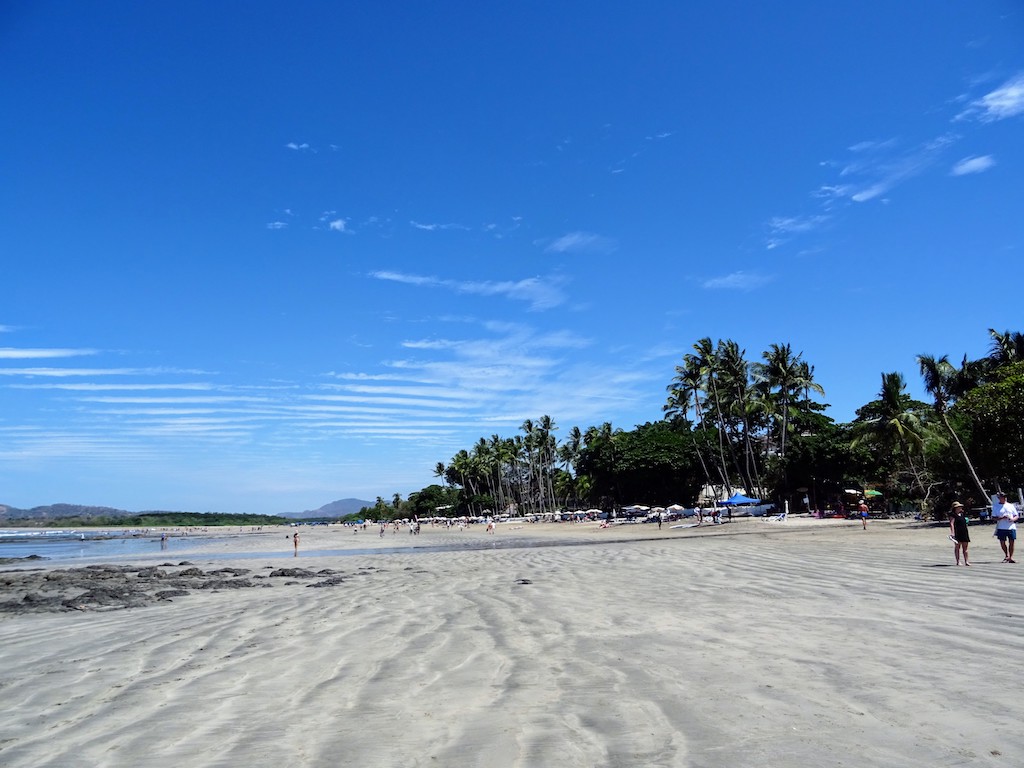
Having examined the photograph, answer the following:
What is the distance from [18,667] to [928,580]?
42.5ft

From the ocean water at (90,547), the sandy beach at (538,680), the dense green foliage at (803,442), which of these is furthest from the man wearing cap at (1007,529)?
the ocean water at (90,547)

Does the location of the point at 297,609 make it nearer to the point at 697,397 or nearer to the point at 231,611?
the point at 231,611

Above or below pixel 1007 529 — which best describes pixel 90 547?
below

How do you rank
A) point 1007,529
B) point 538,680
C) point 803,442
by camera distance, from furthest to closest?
point 803,442
point 1007,529
point 538,680

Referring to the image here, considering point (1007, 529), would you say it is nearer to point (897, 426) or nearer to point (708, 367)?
point (897, 426)


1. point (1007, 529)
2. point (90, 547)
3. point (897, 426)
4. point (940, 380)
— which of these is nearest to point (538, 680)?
point (1007, 529)

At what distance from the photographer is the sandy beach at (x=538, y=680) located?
3914mm

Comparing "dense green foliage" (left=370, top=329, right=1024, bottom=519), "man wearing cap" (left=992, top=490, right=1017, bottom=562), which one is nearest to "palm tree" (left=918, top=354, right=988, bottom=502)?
"dense green foliage" (left=370, top=329, right=1024, bottom=519)

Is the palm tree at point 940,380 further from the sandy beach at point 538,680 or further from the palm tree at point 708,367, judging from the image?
the sandy beach at point 538,680

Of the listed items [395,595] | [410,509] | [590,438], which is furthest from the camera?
[410,509]

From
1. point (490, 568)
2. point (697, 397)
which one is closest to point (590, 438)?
point (697, 397)

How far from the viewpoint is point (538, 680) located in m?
5.44

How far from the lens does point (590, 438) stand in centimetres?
9112

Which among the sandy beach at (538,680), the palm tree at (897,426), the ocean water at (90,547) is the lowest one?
the ocean water at (90,547)
